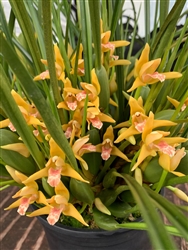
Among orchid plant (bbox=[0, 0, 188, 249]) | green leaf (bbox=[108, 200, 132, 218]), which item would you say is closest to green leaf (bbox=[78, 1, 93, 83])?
orchid plant (bbox=[0, 0, 188, 249])

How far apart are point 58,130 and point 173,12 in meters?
0.11

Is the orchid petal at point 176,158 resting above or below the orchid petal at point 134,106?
below

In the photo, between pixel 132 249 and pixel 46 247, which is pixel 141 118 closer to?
pixel 132 249

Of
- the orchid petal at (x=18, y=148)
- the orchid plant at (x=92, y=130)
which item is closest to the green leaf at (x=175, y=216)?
the orchid plant at (x=92, y=130)

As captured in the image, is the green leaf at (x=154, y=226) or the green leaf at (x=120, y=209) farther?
the green leaf at (x=120, y=209)

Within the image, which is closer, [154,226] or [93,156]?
[154,226]

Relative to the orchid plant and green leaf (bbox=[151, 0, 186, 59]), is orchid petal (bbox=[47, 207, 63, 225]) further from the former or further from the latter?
green leaf (bbox=[151, 0, 186, 59])

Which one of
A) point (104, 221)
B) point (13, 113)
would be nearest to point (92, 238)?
point (104, 221)

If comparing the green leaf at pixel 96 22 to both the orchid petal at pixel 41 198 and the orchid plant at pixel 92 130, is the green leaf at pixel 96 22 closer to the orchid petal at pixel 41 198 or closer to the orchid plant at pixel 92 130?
the orchid plant at pixel 92 130

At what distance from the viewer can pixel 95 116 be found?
0.68 feet

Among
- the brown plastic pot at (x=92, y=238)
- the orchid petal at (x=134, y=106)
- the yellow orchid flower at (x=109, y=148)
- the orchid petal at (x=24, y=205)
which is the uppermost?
the orchid petal at (x=134, y=106)

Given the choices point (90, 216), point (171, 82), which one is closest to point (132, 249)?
point (90, 216)

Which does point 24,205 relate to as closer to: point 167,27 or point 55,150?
point 55,150

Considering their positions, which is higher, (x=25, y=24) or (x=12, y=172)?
(x=25, y=24)
